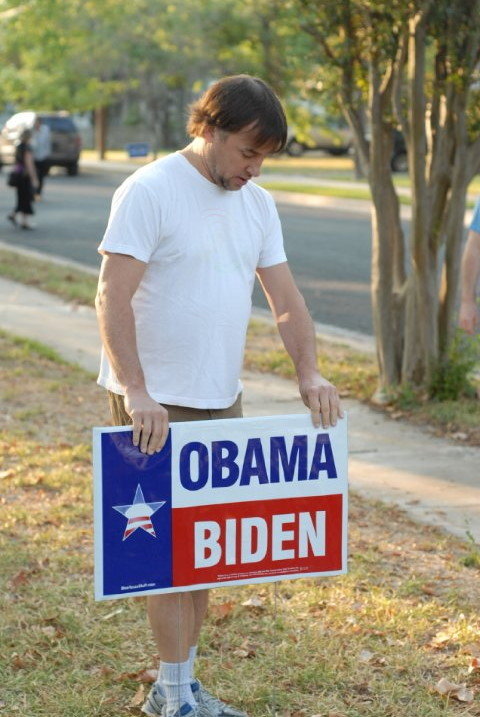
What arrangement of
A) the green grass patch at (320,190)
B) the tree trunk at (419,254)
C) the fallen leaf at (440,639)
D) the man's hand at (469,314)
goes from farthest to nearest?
the green grass patch at (320,190), the tree trunk at (419,254), the man's hand at (469,314), the fallen leaf at (440,639)

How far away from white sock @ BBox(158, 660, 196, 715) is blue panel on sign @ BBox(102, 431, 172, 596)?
34 centimetres

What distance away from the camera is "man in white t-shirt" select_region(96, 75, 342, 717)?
3344 mm

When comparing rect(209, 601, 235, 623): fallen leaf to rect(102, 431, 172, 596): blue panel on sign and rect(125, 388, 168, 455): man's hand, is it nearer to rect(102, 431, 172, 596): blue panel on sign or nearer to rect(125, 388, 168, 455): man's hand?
rect(102, 431, 172, 596): blue panel on sign

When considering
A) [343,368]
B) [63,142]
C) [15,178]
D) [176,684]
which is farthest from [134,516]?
[63,142]

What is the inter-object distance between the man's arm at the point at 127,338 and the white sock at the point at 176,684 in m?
0.73

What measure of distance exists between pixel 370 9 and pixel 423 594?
154 inches

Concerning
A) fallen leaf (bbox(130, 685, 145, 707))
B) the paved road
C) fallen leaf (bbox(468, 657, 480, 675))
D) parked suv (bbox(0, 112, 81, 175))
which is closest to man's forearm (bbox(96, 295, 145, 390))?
fallen leaf (bbox(130, 685, 145, 707))

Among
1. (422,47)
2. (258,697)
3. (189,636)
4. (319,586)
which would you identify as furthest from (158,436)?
(422,47)

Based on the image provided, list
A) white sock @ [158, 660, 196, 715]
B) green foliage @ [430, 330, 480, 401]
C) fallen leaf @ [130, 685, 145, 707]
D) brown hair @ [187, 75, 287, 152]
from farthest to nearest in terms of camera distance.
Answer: green foliage @ [430, 330, 480, 401] → fallen leaf @ [130, 685, 145, 707] → white sock @ [158, 660, 196, 715] → brown hair @ [187, 75, 287, 152]

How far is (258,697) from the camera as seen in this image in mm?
3979

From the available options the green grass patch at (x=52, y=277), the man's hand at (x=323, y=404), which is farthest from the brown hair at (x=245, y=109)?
the green grass patch at (x=52, y=277)

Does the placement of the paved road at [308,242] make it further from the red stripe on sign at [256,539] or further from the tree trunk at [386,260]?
the red stripe on sign at [256,539]

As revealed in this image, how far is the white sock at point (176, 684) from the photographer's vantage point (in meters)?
3.68

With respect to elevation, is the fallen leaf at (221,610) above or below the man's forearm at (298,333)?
below
